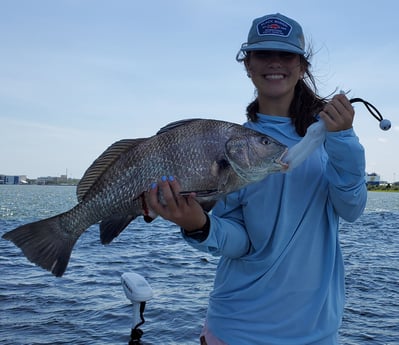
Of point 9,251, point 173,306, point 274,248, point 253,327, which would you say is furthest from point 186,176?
point 9,251

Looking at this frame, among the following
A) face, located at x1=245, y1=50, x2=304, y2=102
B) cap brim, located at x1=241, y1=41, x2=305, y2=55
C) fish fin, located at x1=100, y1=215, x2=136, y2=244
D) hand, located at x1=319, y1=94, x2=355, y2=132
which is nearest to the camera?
hand, located at x1=319, y1=94, x2=355, y2=132

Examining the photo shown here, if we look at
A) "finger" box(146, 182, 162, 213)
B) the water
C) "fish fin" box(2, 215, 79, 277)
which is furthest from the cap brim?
the water

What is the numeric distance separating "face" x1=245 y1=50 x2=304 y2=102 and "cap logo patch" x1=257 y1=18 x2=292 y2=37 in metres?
0.11

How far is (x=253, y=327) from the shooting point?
2.79m

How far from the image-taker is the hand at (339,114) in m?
2.66

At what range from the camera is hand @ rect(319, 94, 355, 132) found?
8.74 feet

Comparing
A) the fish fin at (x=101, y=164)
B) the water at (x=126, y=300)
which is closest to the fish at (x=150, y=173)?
the fish fin at (x=101, y=164)

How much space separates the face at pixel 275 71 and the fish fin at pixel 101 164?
0.85 m

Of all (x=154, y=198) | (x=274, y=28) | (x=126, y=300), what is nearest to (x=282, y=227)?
(x=154, y=198)

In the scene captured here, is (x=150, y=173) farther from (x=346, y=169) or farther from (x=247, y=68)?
(x=346, y=169)

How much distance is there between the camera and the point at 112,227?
10.4 ft

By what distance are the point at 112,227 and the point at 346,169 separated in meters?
1.44

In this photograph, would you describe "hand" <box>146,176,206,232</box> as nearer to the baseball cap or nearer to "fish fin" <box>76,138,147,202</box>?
"fish fin" <box>76,138,147,202</box>

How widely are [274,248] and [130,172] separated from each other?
968 millimetres
